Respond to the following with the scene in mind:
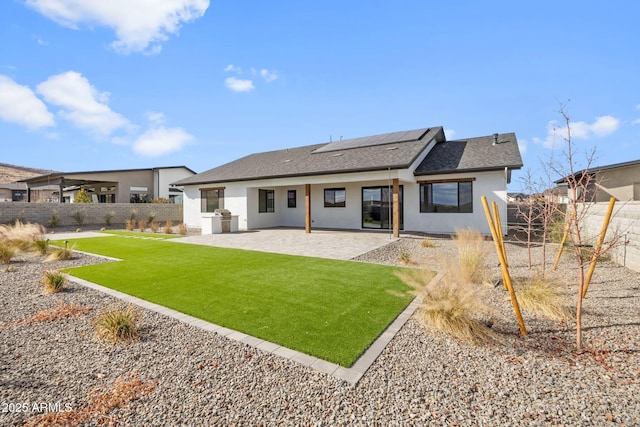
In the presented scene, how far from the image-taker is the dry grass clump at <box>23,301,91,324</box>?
4270 mm

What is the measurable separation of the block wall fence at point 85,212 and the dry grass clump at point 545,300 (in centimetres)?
2423

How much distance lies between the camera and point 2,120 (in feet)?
66.9

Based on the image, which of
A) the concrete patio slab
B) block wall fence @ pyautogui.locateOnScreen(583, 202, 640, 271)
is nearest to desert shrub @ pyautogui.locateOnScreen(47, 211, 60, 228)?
the concrete patio slab

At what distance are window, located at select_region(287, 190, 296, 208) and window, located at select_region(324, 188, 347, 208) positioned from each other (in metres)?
2.52

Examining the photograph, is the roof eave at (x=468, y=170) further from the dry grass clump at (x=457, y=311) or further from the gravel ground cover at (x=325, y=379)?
the dry grass clump at (x=457, y=311)

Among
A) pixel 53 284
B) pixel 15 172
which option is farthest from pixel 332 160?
pixel 15 172

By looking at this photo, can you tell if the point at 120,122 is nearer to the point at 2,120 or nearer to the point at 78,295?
the point at 2,120

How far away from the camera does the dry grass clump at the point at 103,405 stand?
222cm

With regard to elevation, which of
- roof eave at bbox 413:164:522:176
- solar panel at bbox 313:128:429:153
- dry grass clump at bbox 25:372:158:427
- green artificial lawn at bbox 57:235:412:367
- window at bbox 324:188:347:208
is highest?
solar panel at bbox 313:128:429:153

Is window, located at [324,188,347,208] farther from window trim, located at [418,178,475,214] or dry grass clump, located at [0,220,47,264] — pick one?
dry grass clump, located at [0,220,47,264]

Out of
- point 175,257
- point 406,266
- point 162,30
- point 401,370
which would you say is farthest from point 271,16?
point 401,370

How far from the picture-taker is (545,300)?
176 inches

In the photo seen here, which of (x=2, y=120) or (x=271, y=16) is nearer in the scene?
(x=271, y=16)

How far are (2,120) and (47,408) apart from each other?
28.7 metres
